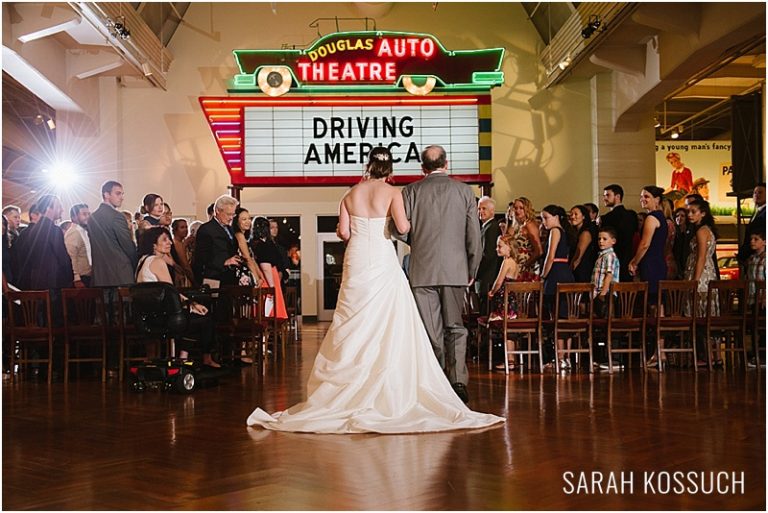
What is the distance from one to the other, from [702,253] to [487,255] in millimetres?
1984

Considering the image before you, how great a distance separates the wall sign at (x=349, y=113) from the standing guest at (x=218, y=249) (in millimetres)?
4458

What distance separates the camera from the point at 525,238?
781 cm

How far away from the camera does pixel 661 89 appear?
11.9 m

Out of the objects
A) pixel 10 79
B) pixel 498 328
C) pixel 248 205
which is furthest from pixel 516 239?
pixel 248 205

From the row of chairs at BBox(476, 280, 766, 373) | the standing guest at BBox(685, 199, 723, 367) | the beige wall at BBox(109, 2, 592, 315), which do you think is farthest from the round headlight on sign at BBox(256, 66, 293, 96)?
the standing guest at BBox(685, 199, 723, 367)

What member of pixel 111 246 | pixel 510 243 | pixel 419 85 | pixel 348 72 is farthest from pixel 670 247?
pixel 348 72

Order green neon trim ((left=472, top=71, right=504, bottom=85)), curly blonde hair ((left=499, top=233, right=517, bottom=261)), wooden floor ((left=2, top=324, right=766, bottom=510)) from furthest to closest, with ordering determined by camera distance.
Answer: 1. green neon trim ((left=472, top=71, right=504, bottom=85))
2. curly blonde hair ((left=499, top=233, right=517, bottom=261))
3. wooden floor ((left=2, top=324, right=766, bottom=510))

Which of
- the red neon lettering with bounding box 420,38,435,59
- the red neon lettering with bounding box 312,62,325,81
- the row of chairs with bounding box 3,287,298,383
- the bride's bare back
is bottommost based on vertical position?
the row of chairs with bounding box 3,287,298,383

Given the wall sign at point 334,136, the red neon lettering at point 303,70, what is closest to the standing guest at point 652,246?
the wall sign at point 334,136

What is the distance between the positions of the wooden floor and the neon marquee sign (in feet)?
22.8

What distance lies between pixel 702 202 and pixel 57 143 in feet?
35.2

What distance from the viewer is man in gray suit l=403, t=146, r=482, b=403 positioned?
5359mm

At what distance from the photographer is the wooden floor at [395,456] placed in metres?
2.98

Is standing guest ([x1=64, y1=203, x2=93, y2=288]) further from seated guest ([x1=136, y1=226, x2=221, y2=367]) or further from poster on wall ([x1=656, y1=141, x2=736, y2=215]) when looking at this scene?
poster on wall ([x1=656, y1=141, x2=736, y2=215])
